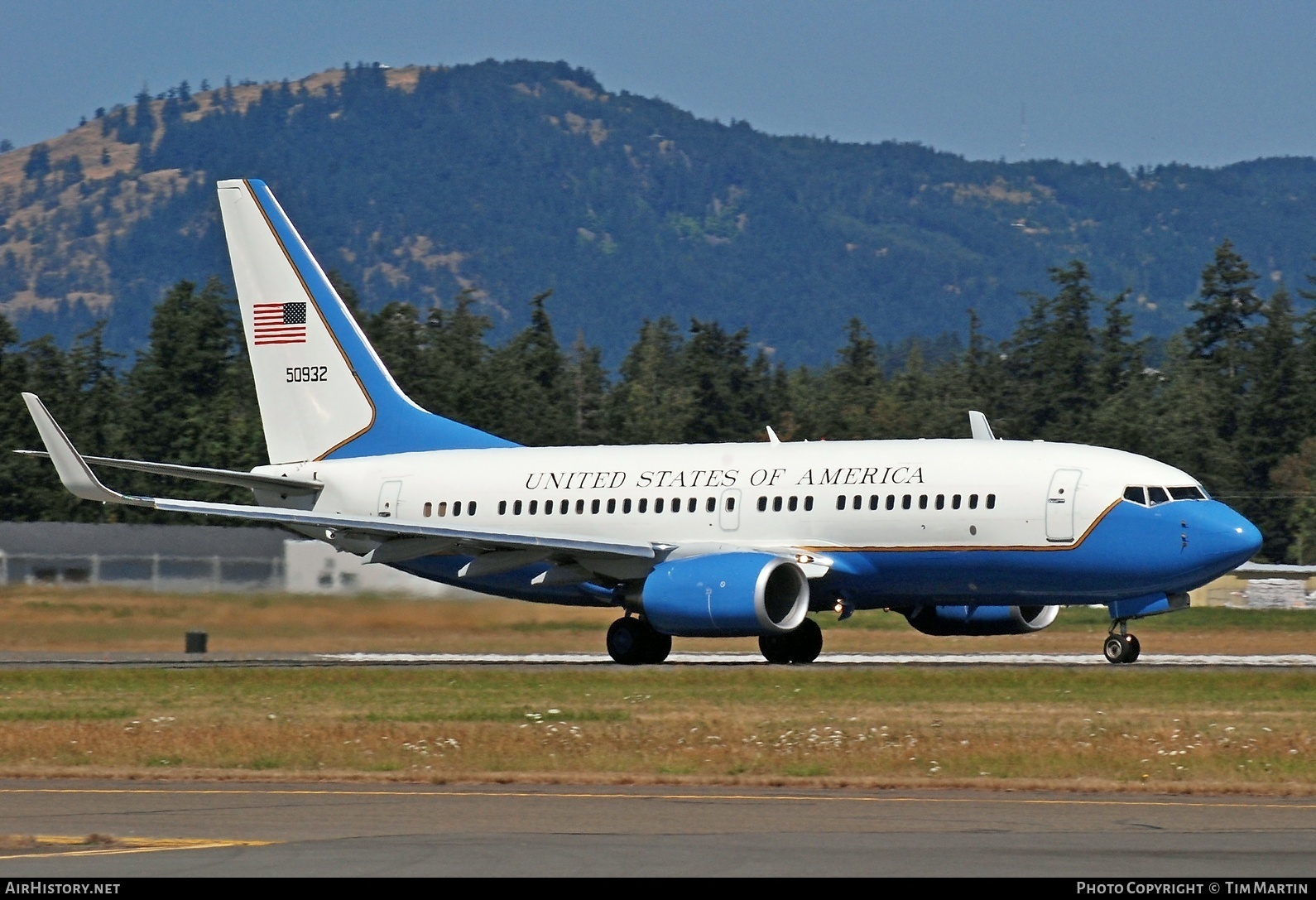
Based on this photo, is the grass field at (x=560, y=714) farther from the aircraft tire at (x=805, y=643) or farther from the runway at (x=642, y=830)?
the aircraft tire at (x=805, y=643)

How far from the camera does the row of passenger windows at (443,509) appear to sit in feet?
135

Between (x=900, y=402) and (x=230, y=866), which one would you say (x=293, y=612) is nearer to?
(x=230, y=866)

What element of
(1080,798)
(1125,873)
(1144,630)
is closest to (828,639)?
(1144,630)

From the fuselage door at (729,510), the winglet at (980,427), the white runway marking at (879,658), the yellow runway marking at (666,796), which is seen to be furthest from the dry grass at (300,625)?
the yellow runway marking at (666,796)

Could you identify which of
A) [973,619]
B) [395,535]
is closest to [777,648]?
[973,619]

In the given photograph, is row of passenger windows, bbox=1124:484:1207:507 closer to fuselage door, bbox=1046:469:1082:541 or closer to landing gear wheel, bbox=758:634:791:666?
fuselage door, bbox=1046:469:1082:541

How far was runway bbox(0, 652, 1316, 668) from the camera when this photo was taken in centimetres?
3722

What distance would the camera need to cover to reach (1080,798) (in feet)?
58.7

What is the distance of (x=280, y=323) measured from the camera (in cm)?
4444

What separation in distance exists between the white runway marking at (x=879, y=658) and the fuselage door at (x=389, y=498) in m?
2.79

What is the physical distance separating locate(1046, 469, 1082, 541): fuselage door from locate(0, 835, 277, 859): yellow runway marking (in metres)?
21.9

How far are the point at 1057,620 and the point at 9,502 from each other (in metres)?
46.7

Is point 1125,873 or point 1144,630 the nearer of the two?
point 1125,873
